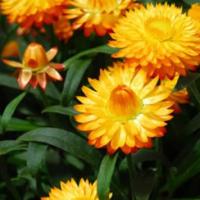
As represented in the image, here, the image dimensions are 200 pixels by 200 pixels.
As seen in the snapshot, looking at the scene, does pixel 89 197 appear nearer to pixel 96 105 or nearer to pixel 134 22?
pixel 96 105

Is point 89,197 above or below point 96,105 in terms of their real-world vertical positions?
below

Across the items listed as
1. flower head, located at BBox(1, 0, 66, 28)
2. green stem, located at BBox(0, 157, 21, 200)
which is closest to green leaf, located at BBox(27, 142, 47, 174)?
green stem, located at BBox(0, 157, 21, 200)

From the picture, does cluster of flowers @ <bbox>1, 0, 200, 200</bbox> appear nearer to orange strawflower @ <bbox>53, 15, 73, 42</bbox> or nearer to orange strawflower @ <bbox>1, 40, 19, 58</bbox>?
orange strawflower @ <bbox>53, 15, 73, 42</bbox>

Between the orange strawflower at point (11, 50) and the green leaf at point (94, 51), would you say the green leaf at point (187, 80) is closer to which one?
the green leaf at point (94, 51)

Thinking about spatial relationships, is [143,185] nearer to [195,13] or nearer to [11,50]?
[195,13]

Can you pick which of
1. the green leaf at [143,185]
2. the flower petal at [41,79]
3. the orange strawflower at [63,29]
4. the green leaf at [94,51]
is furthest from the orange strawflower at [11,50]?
the green leaf at [143,185]

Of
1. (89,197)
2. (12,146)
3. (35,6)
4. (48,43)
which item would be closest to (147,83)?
(89,197)
